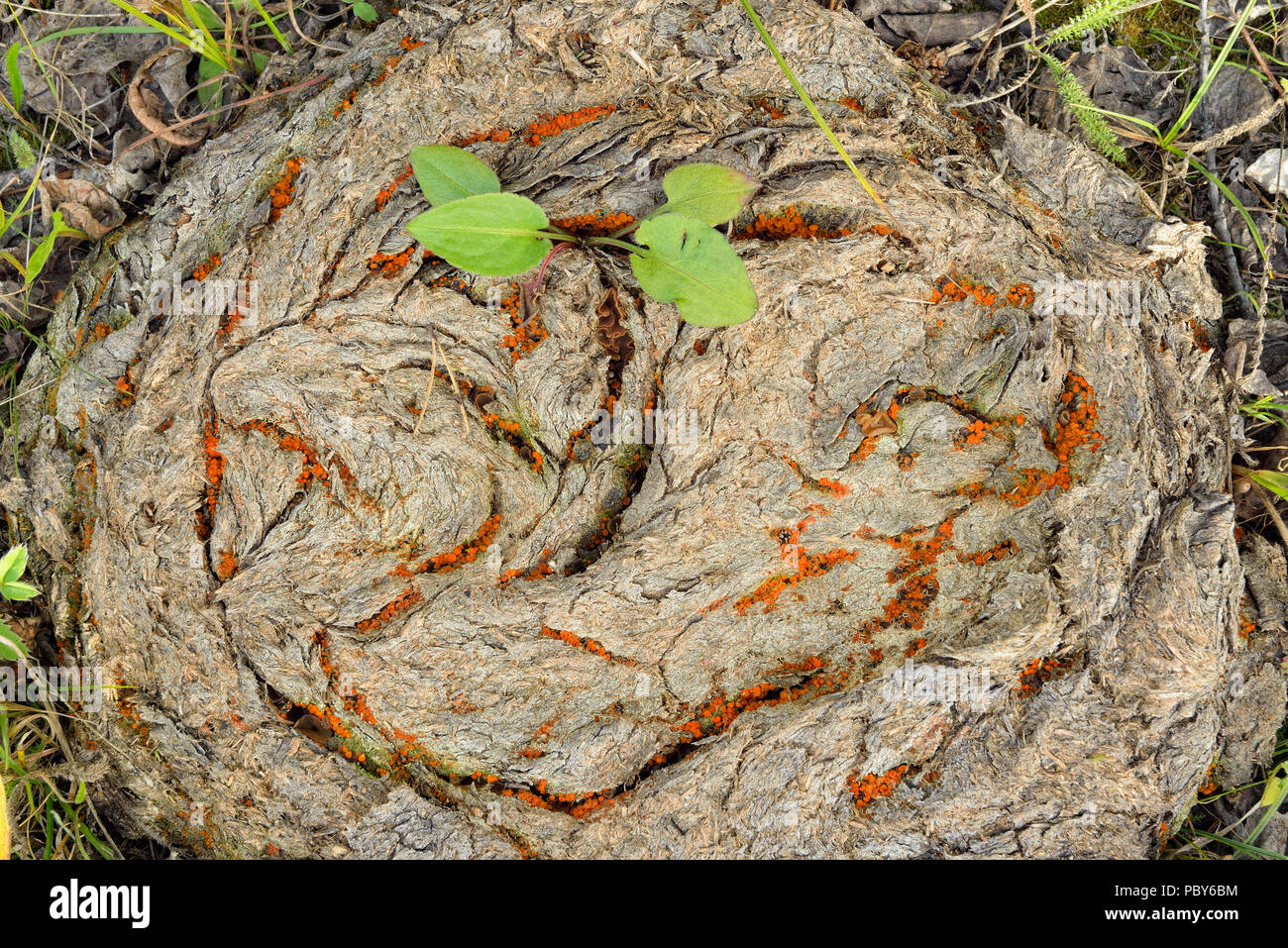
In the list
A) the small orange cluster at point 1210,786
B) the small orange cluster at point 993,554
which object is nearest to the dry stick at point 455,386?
the small orange cluster at point 993,554

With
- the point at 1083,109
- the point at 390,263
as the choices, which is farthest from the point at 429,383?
the point at 1083,109

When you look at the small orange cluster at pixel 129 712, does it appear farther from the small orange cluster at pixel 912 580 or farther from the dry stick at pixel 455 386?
the small orange cluster at pixel 912 580

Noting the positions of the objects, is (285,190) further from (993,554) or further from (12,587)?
(993,554)

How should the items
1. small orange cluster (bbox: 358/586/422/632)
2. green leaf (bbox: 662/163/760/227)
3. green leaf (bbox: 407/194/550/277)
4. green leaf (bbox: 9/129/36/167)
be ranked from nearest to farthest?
1. green leaf (bbox: 407/194/550/277)
2. green leaf (bbox: 662/163/760/227)
3. small orange cluster (bbox: 358/586/422/632)
4. green leaf (bbox: 9/129/36/167)

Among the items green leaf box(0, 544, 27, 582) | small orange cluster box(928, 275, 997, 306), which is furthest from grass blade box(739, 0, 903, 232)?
green leaf box(0, 544, 27, 582)

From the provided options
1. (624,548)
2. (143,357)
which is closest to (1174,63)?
(624,548)

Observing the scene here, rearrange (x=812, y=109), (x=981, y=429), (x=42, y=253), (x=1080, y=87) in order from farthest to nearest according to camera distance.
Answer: (x=1080, y=87) → (x=42, y=253) → (x=981, y=429) → (x=812, y=109)

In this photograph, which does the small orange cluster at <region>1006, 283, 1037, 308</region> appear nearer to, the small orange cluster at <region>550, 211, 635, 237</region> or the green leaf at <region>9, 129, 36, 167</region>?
the small orange cluster at <region>550, 211, 635, 237</region>

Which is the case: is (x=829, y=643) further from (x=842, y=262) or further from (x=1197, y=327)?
(x=1197, y=327)
